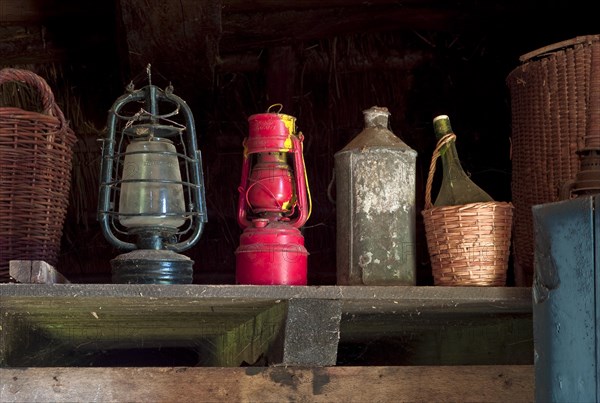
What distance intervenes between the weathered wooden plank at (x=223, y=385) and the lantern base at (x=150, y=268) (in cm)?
21

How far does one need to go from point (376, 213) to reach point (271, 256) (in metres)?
0.29

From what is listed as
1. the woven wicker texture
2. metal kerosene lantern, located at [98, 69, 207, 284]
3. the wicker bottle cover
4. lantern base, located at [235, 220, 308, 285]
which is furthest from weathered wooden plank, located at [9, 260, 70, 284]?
the woven wicker texture

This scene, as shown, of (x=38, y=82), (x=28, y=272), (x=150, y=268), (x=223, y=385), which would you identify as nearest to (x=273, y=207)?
(x=150, y=268)

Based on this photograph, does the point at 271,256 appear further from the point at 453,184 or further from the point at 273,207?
the point at 453,184

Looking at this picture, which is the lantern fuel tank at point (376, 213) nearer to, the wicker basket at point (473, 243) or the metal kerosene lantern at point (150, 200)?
the wicker basket at point (473, 243)

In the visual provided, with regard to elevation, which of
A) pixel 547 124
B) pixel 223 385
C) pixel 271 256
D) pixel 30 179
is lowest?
pixel 223 385

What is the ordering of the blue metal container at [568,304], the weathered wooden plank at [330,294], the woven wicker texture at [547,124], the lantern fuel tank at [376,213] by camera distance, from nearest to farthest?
the blue metal container at [568,304] < the weathered wooden plank at [330,294] < the lantern fuel tank at [376,213] < the woven wicker texture at [547,124]

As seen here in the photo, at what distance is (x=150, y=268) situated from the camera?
7.70ft

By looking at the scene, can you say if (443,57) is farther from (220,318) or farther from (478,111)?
(220,318)

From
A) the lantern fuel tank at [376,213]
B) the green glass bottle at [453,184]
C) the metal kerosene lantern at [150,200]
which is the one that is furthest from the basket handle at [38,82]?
the green glass bottle at [453,184]

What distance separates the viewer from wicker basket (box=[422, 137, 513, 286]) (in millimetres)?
2420

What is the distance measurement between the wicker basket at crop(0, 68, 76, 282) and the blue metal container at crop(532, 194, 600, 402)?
4.26ft

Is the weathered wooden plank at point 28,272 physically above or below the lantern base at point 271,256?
below

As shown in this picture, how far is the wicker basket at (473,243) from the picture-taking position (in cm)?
242
